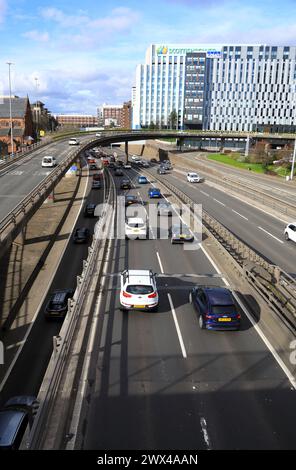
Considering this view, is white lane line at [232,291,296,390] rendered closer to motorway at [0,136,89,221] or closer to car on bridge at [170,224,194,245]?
car on bridge at [170,224,194,245]

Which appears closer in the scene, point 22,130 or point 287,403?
point 287,403

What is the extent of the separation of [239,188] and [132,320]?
45.1 m

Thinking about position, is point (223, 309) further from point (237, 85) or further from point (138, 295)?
point (237, 85)

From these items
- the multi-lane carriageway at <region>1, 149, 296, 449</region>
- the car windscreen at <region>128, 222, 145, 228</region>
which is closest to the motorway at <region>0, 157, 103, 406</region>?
the multi-lane carriageway at <region>1, 149, 296, 449</region>

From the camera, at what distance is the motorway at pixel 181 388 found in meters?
10.8

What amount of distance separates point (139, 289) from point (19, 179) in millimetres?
31848

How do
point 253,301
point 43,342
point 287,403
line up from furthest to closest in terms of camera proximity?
point 43,342
point 253,301
point 287,403

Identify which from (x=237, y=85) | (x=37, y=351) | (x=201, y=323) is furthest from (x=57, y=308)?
(x=237, y=85)

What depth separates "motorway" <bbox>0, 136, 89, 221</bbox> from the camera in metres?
35.4

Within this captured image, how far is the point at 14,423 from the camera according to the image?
12789 mm

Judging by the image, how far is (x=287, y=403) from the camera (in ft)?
40.4
